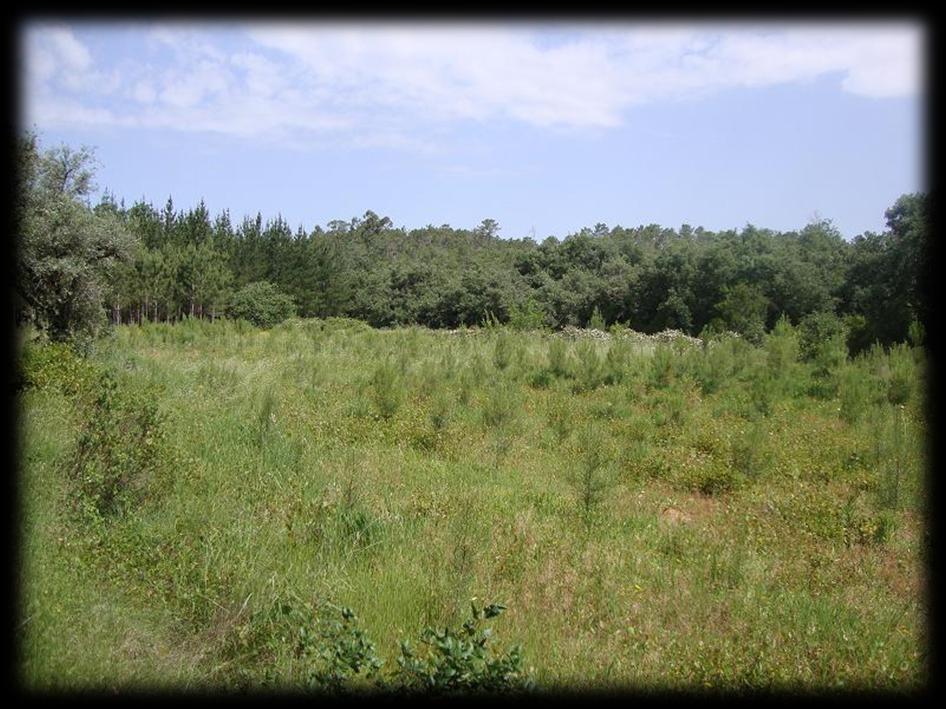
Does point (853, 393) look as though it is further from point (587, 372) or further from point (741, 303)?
point (741, 303)

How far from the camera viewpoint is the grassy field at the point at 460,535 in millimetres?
3426

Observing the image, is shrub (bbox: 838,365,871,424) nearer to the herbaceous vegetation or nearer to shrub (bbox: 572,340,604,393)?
the herbaceous vegetation

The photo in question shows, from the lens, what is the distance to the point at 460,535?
482 centimetres

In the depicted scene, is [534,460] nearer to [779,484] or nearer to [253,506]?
[779,484]

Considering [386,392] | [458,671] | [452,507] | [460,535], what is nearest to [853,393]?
[386,392]

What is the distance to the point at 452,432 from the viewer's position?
9.28 meters

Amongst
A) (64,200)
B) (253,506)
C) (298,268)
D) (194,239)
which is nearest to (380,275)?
(298,268)

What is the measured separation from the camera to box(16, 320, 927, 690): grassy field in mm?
3426

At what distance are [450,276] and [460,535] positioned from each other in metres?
48.6

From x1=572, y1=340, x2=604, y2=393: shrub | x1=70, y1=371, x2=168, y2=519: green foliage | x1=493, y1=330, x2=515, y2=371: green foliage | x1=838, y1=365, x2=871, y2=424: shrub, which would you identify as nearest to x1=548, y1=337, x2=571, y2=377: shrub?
x1=572, y1=340, x2=604, y2=393: shrub

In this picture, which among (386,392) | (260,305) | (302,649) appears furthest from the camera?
(260,305)

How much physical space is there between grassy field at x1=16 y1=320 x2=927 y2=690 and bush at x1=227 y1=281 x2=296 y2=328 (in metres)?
36.9

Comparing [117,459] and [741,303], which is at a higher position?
[741,303]

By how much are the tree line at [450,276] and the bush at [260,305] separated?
0.15 m
